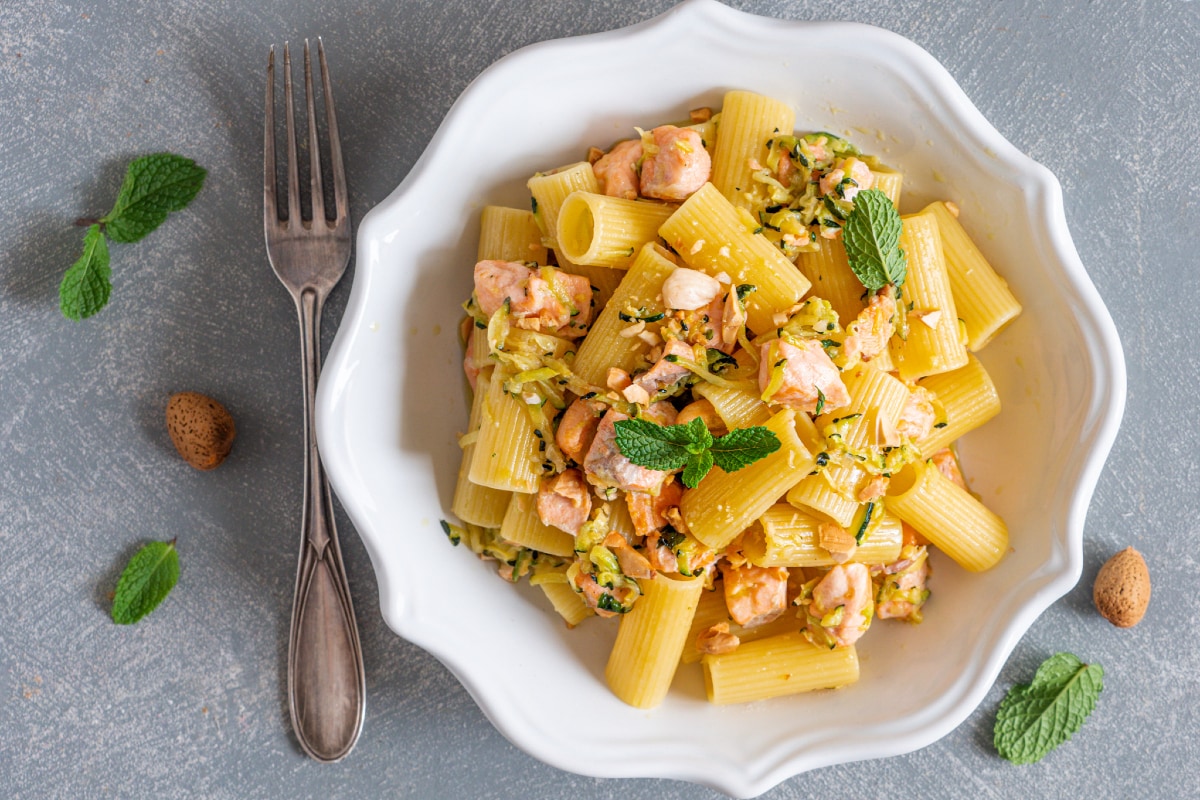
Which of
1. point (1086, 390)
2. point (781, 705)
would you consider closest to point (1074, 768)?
point (781, 705)

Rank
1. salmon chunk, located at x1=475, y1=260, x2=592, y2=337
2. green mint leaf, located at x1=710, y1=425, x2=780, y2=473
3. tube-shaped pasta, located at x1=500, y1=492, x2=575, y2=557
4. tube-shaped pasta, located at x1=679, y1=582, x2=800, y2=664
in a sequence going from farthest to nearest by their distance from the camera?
tube-shaped pasta, located at x1=679, y1=582, x2=800, y2=664, tube-shaped pasta, located at x1=500, y1=492, x2=575, y2=557, salmon chunk, located at x1=475, y1=260, x2=592, y2=337, green mint leaf, located at x1=710, y1=425, x2=780, y2=473

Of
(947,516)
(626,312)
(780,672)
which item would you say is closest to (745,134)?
(626,312)

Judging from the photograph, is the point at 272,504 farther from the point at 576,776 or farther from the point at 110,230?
the point at 576,776

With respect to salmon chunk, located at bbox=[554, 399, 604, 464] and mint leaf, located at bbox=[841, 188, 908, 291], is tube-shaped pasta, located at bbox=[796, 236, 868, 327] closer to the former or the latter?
mint leaf, located at bbox=[841, 188, 908, 291]

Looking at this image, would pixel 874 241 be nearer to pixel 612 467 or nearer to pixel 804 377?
pixel 804 377

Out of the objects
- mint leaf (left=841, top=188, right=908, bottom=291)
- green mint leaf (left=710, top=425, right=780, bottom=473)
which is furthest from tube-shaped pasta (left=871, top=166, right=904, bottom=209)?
green mint leaf (left=710, top=425, right=780, bottom=473)

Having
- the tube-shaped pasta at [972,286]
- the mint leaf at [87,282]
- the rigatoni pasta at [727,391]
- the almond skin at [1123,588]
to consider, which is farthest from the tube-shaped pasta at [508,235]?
the almond skin at [1123,588]
